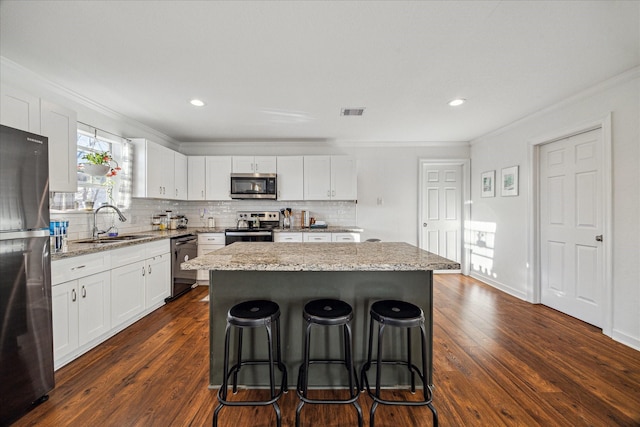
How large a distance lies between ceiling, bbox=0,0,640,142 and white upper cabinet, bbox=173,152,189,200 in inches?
38.9

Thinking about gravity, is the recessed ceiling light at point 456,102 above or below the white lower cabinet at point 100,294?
above

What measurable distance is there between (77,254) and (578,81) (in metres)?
4.75

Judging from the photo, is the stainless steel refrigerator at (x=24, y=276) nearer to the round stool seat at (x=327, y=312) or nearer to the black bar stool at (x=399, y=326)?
the round stool seat at (x=327, y=312)

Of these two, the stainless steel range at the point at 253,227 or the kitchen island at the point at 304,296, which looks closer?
the kitchen island at the point at 304,296

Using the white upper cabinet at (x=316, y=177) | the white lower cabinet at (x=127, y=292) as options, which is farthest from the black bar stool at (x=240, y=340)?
the white upper cabinet at (x=316, y=177)

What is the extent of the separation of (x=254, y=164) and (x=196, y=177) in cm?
103

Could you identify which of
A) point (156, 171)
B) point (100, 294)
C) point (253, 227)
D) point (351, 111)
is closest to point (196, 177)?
point (156, 171)

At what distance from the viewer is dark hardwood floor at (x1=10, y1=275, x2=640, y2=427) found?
1.54 m

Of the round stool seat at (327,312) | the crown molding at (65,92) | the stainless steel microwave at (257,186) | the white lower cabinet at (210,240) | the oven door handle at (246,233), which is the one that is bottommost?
the round stool seat at (327,312)

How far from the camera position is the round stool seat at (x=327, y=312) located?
57.9 inches

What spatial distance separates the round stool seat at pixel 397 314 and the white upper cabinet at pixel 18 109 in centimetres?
279

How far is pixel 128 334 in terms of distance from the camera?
8.41 ft

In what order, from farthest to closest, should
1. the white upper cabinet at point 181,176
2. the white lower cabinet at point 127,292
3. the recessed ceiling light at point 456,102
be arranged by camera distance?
the white upper cabinet at point 181,176 → the recessed ceiling light at point 456,102 → the white lower cabinet at point 127,292

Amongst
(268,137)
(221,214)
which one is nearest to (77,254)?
(221,214)
